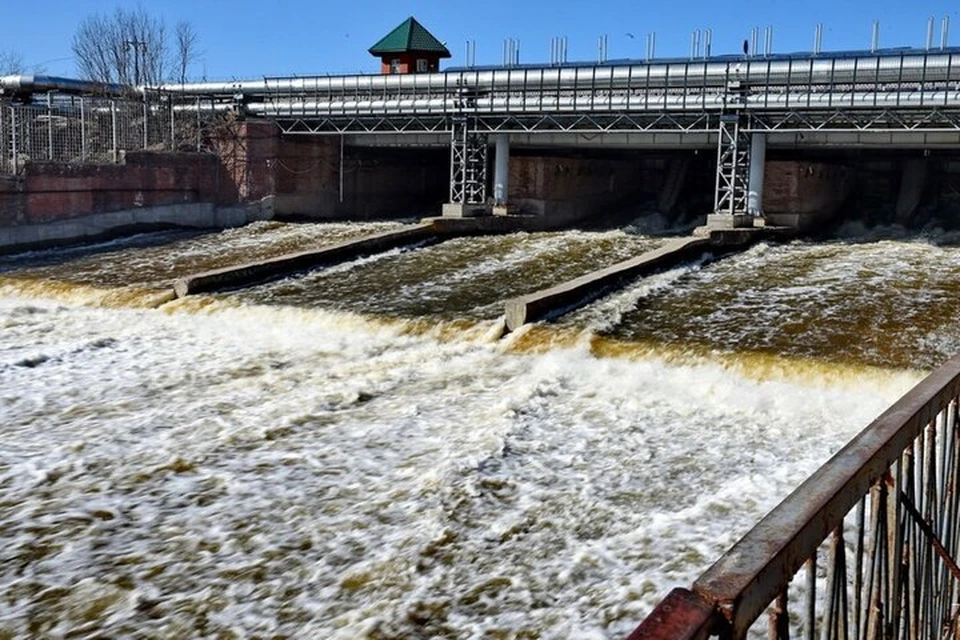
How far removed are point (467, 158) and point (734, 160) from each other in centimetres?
705

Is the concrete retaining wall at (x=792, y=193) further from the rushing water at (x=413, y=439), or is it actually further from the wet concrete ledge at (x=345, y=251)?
the wet concrete ledge at (x=345, y=251)

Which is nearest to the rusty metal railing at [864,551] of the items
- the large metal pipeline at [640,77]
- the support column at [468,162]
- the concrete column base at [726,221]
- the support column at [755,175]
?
the concrete column base at [726,221]

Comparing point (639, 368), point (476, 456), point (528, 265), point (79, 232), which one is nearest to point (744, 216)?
point (528, 265)

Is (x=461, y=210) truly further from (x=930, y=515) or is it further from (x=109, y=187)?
(x=930, y=515)

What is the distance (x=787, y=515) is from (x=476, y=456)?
5.91 metres

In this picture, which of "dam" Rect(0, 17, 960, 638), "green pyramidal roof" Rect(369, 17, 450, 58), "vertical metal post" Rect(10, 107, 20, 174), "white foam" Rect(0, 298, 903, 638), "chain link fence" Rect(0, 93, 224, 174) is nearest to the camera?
"white foam" Rect(0, 298, 903, 638)

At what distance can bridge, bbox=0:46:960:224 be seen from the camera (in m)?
19.5

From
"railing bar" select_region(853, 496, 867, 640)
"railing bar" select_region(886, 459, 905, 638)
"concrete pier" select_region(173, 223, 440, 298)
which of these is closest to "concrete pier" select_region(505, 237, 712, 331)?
"concrete pier" select_region(173, 223, 440, 298)

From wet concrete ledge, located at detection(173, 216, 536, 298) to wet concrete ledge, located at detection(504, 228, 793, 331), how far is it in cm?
542

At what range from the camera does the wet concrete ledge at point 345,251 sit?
16284mm

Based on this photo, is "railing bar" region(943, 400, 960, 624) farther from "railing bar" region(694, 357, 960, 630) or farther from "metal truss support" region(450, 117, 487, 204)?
"metal truss support" region(450, 117, 487, 204)

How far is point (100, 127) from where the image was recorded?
89.3 feet

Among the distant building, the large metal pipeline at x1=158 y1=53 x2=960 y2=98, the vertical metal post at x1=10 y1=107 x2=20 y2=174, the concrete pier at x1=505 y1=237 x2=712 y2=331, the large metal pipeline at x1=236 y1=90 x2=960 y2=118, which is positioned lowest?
the concrete pier at x1=505 y1=237 x2=712 y2=331

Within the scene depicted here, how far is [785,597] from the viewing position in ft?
7.13
